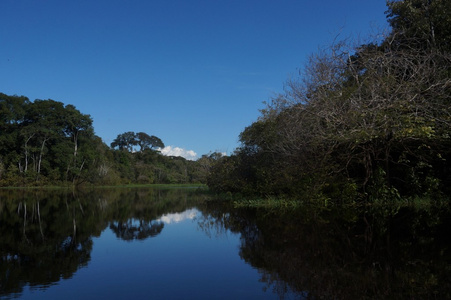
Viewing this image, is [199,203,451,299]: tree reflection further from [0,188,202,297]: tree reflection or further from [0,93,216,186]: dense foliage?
[0,93,216,186]: dense foliage

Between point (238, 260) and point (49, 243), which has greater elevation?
point (49, 243)

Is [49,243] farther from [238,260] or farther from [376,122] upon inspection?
[376,122]

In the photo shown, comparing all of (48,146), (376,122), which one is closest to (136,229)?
(376,122)

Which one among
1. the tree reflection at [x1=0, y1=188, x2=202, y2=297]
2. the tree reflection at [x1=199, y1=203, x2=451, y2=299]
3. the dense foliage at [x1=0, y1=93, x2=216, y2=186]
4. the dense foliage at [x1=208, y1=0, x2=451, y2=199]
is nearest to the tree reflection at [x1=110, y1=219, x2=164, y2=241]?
the tree reflection at [x1=0, y1=188, x2=202, y2=297]

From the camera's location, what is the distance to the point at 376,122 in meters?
12.1

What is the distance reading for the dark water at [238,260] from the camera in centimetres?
467

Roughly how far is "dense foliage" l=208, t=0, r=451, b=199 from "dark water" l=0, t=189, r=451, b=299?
125 inches

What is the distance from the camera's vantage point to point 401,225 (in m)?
9.49

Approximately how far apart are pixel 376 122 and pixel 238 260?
26.0 ft

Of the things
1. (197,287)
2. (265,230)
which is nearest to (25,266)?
(197,287)

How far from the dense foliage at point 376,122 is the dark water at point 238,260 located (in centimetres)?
317

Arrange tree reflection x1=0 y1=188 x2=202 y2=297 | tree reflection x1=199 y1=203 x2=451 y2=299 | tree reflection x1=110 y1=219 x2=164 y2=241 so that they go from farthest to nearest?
tree reflection x1=110 y1=219 x2=164 y2=241, tree reflection x1=0 y1=188 x2=202 y2=297, tree reflection x1=199 y1=203 x2=451 y2=299

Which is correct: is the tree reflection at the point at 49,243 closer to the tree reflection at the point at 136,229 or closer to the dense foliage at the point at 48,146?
the tree reflection at the point at 136,229

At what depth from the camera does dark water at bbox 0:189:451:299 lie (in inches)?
184
